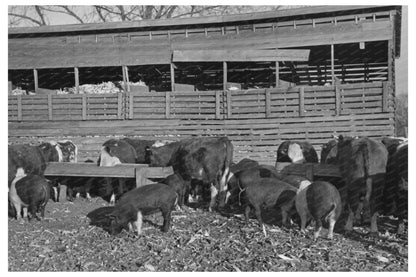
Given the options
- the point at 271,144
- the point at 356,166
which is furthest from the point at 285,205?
the point at 271,144

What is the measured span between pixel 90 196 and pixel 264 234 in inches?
244

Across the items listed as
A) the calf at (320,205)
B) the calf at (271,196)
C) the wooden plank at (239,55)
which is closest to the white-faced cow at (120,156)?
the calf at (271,196)

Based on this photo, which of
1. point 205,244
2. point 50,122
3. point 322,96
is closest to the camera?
point 205,244

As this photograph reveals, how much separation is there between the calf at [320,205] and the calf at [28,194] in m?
5.38

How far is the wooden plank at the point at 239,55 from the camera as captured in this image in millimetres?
17969

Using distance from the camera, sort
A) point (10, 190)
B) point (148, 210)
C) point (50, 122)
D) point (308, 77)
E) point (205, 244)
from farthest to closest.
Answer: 1. point (308, 77)
2. point (50, 122)
3. point (10, 190)
4. point (148, 210)
5. point (205, 244)

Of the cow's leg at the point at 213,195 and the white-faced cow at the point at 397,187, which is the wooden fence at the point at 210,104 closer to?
the cow's leg at the point at 213,195

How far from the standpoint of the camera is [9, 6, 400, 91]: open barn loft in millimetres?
17672

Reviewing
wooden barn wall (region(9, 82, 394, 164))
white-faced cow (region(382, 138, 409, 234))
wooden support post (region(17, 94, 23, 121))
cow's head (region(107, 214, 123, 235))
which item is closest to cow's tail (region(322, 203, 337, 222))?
white-faced cow (region(382, 138, 409, 234))

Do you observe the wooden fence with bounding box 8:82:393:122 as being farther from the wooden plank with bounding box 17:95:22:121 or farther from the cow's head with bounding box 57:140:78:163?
the cow's head with bounding box 57:140:78:163

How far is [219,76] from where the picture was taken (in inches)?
861

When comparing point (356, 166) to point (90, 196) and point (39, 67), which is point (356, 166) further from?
point (39, 67)

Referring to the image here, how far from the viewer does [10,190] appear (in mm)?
10609

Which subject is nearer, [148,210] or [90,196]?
[148,210]
